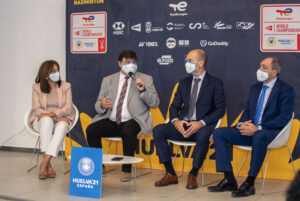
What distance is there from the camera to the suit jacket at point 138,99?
15.5 feet

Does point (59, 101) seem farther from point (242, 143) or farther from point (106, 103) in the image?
point (242, 143)

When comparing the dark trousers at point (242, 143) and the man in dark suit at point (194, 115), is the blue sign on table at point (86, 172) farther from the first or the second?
the dark trousers at point (242, 143)

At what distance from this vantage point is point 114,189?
4.14 meters

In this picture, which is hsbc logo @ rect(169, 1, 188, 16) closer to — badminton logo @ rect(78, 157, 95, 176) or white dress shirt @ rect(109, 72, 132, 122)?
white dress shirt @ rect(109, 72, 132, 122)

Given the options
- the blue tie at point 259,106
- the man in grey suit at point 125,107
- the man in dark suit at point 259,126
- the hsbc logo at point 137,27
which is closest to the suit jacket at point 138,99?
the man in grey suit at point 125,107

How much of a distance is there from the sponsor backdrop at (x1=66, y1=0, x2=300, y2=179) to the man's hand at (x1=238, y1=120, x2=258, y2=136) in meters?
0.84

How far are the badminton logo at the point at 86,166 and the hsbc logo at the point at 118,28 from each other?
7.28 feet

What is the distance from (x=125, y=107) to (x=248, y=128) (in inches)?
59.5

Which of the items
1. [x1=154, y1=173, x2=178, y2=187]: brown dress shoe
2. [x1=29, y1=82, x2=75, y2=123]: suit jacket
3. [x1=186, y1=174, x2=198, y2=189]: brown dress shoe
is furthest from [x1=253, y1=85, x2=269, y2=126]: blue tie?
[x1=29, y1=82, x2=75, y2=123]: suit jacket

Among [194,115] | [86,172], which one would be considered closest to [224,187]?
[194,115]

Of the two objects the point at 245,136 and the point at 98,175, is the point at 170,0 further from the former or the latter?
the point at 98,175

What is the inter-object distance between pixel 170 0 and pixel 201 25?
1.66ft

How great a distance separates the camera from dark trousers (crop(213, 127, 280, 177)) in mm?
3816

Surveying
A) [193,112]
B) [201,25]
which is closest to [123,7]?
[201,25]
